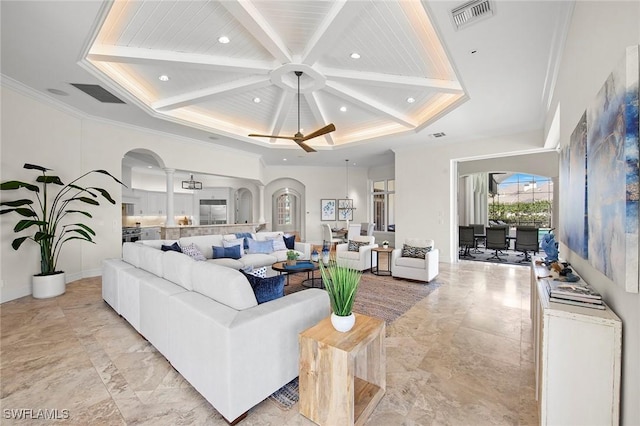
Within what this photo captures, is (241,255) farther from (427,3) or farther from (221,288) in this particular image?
(427,3)

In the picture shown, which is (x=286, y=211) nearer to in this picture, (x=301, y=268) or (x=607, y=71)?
(x=301, y=268)

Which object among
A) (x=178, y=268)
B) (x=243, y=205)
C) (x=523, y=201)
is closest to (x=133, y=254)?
(x=178, y=268)

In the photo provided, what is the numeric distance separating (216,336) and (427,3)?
310 centimetres

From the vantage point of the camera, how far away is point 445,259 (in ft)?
22.4

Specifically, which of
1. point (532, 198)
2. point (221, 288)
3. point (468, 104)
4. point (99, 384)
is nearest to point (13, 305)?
point (99, 384)

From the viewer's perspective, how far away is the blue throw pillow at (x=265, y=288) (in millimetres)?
2043

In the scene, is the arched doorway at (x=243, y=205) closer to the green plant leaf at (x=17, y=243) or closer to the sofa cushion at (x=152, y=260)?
the green plant leaf at (x=17, y=243)

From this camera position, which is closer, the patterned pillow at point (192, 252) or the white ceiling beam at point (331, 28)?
the white ceiling beam at point (331, 28)

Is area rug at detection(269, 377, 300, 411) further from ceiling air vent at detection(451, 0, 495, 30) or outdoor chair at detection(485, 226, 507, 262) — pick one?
outdoor chair at detection(485, 226, 507, 262)

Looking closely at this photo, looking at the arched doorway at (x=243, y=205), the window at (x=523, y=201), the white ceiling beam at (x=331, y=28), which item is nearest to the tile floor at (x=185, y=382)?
the white ceiling beam at (x=331, y=28)

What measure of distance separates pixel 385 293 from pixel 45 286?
201 inches

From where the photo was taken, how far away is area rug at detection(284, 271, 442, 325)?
11.7ft

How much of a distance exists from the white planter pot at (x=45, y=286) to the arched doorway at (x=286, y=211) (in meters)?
7.79

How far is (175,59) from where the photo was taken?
3.42 meters
